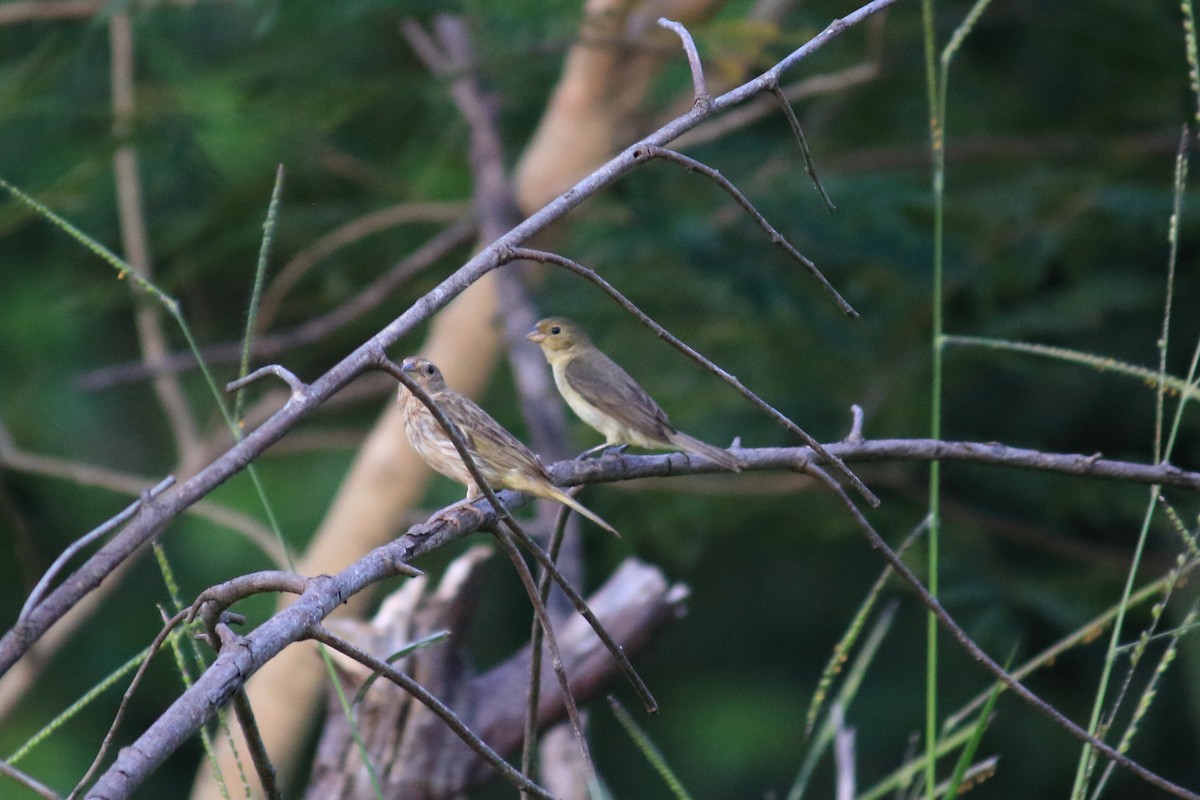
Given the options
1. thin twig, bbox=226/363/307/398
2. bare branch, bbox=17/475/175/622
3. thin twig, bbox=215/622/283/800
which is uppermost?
thin twig, bbox=226/363/307/398

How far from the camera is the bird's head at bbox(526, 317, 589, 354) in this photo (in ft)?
15.0

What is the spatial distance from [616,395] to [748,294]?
125cm

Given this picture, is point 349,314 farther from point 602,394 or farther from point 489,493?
point 489,493

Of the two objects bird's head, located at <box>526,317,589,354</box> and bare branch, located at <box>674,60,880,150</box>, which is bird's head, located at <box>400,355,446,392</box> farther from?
bare branch, located at <box>674,60,880,150</box>

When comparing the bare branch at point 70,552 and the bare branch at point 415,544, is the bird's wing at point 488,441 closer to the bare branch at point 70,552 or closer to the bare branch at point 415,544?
the bare branch at point 415,544

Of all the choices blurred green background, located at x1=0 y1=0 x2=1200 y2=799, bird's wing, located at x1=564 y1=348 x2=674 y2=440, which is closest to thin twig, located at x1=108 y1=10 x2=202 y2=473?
blurred green background, located at x1=0 y1=0 x2=1200 y2=799

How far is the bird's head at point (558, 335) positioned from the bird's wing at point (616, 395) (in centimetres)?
19

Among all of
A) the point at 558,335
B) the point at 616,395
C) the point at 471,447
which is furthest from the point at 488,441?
the point at 558,335

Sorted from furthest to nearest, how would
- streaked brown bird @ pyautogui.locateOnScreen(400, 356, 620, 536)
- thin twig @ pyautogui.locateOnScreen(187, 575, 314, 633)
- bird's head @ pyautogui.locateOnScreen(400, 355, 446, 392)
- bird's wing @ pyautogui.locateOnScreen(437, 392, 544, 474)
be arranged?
1. bird's head @ pyautogui.locateOnScreen(400, 355, 446, 392)
2. bird's wing @ pyautogui.locateOnScreen(437, 392, 544, 474)
3. streaked brown bird @ pyautogui.locateOnScreen(400, 356, 620, 536)
4. thin twig @ pyautogui.locateOnScreen(187, 575, 314, 633)

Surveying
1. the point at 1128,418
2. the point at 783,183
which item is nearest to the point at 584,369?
the point at 783,183

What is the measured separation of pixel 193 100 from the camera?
236 inches

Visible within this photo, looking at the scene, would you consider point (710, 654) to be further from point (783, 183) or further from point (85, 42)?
point (85, 42)

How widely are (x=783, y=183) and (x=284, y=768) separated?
329 centimetres

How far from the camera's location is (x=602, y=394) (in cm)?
401
